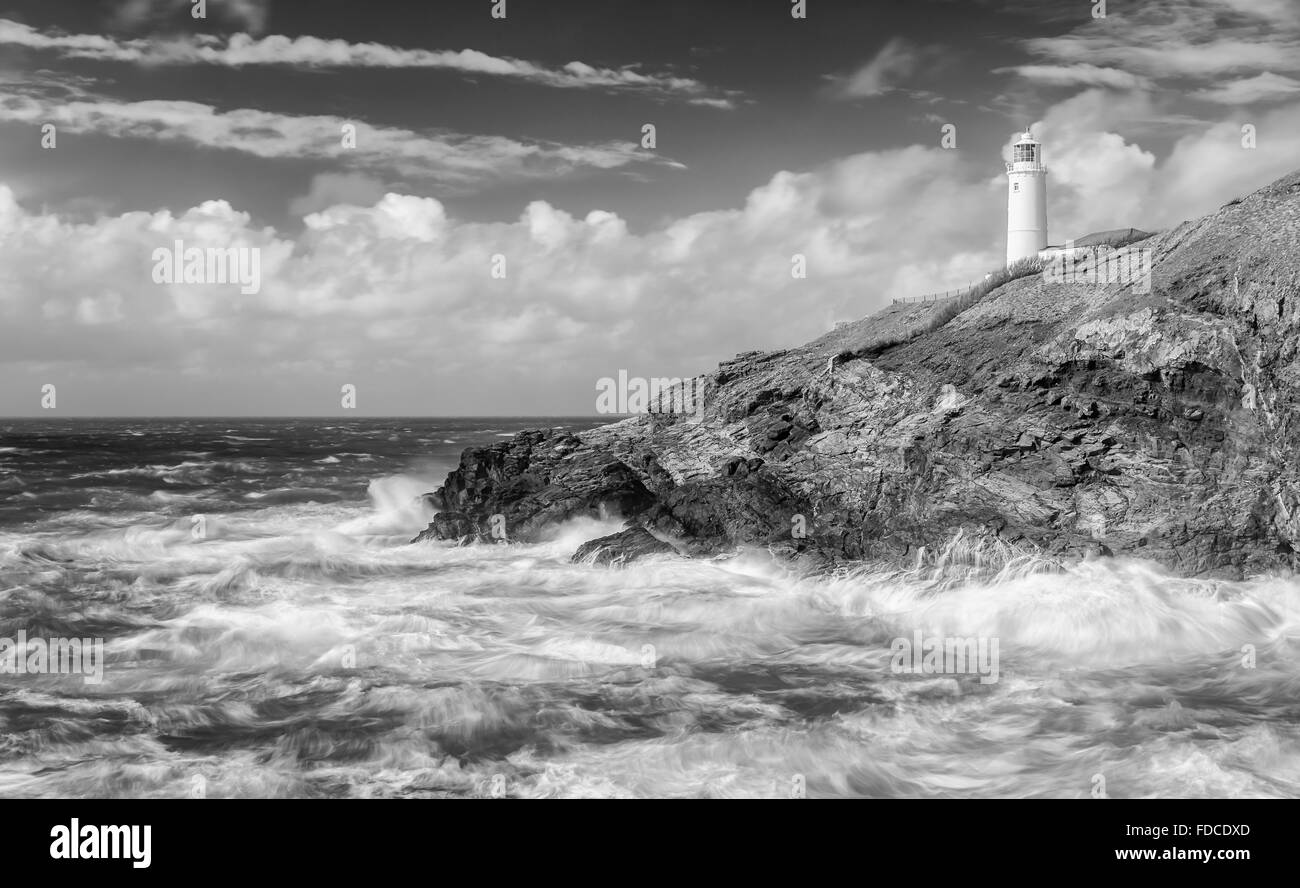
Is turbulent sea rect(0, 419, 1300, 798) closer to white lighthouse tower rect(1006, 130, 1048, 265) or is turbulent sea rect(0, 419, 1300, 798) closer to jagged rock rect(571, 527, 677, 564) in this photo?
jagged rock rect(571, 527, 677, 564)

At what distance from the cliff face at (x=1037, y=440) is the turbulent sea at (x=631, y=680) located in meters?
1.12

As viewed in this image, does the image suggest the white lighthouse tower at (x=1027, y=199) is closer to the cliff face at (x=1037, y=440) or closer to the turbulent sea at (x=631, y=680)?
the cliff face at (x=1037, y=440)

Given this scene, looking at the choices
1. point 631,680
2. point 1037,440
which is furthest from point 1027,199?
point 631,680

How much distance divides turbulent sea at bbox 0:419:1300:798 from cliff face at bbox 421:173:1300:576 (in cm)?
112

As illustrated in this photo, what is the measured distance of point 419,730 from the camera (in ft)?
43.3

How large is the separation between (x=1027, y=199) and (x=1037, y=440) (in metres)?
19.6

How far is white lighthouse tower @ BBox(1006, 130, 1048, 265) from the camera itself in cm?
3819

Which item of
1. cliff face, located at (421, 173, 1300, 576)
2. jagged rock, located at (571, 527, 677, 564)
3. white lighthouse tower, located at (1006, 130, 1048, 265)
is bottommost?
jagged rock, located at (571, 527, 677, 564)

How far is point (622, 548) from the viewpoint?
79.6ft

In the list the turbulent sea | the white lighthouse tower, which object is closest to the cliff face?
the turbulent sea

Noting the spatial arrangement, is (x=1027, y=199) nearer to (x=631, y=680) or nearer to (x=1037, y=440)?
(x=1037, y=440)

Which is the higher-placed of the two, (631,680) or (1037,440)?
(1037,440)
